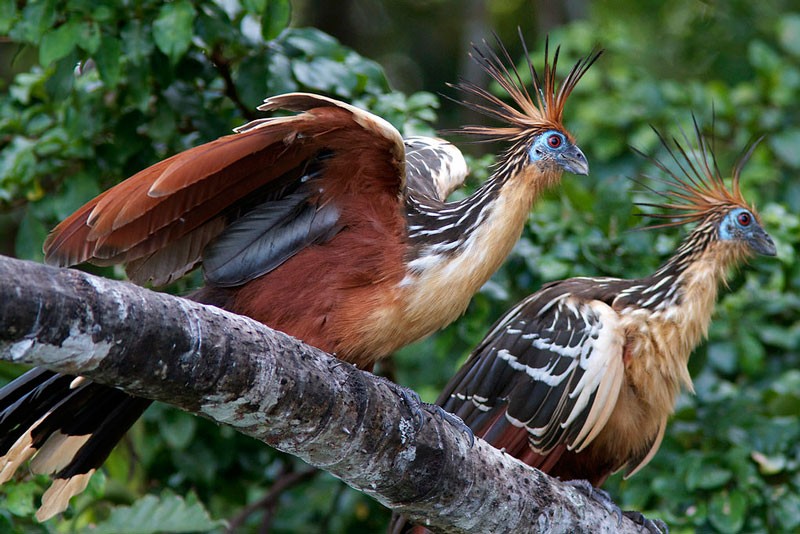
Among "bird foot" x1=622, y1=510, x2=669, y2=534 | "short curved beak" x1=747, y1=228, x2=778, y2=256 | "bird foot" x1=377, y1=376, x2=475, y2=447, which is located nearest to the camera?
"bird foot" x1=377, y1=376, x2=475, y2=447

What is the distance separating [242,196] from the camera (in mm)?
3039

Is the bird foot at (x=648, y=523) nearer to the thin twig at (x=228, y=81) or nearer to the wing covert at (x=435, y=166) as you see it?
the wing covert at (x=435, y=166)

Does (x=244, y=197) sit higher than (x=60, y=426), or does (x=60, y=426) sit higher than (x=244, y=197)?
(x=244, y=197)

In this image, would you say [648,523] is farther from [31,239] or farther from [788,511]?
[31,239]

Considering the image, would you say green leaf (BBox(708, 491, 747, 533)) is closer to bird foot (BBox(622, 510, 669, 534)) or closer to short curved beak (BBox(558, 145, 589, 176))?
bird foot (BBox(622, 510, 669, 534))

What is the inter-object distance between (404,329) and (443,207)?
55 centimetres

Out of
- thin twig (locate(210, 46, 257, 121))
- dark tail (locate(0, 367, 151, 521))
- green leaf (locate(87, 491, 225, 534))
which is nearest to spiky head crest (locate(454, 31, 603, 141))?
thin twig (locate(210, 46, 257, 121))

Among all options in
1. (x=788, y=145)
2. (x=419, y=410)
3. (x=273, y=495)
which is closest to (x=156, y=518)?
(x=273, y=495)

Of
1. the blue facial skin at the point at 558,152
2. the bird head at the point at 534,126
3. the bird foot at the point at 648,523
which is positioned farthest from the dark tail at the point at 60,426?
the bird foot at the point at 648,523

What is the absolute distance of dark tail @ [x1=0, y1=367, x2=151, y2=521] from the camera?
290 cm

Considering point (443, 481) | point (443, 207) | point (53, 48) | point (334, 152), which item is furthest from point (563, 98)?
point (53, 48)

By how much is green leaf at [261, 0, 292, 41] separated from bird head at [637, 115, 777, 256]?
165 centimetres

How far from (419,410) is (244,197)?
0.89m

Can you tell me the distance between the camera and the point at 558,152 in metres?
3.61
